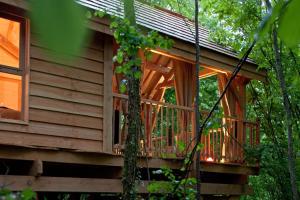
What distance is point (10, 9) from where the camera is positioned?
6590mm

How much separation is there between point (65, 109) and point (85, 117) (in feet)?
1.28

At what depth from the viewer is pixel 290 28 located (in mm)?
475

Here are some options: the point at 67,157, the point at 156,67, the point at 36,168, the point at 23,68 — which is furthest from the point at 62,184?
the point at 156,67

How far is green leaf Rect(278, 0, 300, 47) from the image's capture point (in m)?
0.47

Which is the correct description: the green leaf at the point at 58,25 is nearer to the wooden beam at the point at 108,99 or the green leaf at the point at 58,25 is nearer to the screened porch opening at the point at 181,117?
the screened porch opening at the point at 181,117

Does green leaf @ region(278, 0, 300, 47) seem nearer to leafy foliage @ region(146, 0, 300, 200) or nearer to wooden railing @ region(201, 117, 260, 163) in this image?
leafy foliage @ region(146, 0, 300, 200)

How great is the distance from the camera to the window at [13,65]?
22.1ft

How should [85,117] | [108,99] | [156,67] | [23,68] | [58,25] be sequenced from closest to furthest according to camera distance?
[58,25]
[23,68]
[85,117]
[108,99]
[156,67]

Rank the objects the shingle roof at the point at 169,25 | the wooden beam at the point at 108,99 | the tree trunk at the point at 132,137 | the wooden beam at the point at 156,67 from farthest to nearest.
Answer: the wooden beam at the point at 156,67 < the shingle roof at the point at 169,25 < the wooden beam at the point at 108,99 < the tree trunk at the point at 132,137

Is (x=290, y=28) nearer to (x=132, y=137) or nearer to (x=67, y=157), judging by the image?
(x=132, y=137)

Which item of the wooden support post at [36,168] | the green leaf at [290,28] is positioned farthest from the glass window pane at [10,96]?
the green leaf at [290,28]

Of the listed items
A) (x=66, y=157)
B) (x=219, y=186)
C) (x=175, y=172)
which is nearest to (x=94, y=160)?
(x=66, y=157)

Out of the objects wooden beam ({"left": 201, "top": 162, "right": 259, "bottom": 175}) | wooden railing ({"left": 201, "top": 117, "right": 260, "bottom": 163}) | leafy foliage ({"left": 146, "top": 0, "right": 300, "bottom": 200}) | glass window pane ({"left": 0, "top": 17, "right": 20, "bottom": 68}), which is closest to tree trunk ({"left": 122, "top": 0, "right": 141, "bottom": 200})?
glass window pane ({"left": 0, "top": 17, "right": 20, "bottom": 68})

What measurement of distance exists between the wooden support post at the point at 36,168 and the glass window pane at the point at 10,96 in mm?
665
